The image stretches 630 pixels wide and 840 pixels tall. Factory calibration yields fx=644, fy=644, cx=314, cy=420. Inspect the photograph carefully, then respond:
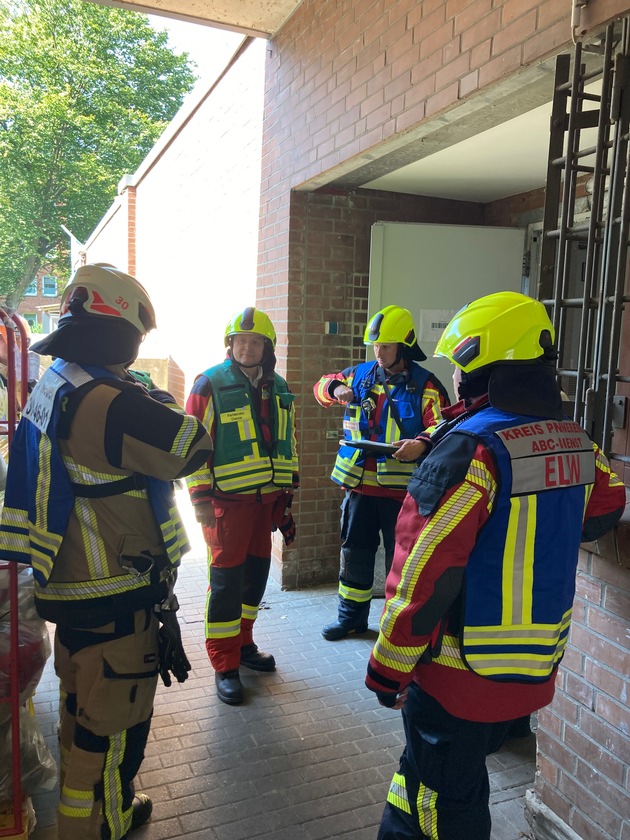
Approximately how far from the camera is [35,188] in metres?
25.0

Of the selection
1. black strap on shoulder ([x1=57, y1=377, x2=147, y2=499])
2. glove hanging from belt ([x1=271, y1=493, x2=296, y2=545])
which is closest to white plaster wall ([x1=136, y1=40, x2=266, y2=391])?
glove hanging from belt ([x1=271, y1=493, x2=296, y2=545])

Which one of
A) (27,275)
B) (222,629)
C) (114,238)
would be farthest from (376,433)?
(27,275)

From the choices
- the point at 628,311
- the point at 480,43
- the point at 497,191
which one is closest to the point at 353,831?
the point at 628,311

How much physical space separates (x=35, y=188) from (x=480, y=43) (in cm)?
Answer: 2605

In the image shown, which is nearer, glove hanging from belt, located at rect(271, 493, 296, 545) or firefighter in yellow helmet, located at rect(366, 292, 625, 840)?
firefighter in yellow helmet, located at rect(366, 292, 625, 840)

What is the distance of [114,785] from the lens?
2.26 metres

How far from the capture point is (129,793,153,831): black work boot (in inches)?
101

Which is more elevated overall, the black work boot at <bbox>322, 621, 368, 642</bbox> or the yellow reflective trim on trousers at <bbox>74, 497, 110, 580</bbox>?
the yellow reflective trim on trousers at <bbox>74, 497, 110, 580</bbox>

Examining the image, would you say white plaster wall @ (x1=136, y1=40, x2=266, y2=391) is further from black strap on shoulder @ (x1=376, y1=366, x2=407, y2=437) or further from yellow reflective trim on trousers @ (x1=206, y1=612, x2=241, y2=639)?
yellow reflective trim on trousers @ (x1=206, y1=612, x2=241, y2=639)

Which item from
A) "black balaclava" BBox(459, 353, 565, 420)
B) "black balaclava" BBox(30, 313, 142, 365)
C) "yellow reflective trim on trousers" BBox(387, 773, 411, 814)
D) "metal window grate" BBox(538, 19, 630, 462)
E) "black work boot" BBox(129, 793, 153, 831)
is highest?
"metal window grate" BBox(538, 19, 630, 462)

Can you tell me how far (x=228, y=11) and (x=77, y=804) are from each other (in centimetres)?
517

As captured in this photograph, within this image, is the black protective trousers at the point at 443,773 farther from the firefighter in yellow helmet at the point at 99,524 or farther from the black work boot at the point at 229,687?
the black work boot at the point at 229,687

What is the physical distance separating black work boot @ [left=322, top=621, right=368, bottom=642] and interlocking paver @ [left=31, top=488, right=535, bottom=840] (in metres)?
0.07

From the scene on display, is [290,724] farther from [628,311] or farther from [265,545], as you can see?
[628,311]
